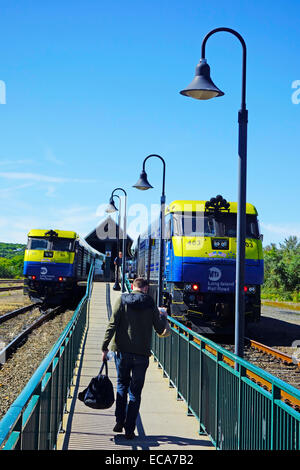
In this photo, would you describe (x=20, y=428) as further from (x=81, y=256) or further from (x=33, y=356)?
(x=81, y=256)

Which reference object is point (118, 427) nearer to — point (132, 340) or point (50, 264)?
point (132, 340)

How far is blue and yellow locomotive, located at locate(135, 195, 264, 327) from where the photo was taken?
17.0 metres

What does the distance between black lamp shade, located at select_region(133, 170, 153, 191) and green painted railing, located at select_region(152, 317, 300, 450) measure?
9.28 m

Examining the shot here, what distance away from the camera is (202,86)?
8570mm

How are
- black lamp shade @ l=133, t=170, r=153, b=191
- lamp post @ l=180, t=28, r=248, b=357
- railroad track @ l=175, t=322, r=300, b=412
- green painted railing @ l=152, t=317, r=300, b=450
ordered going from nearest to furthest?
green painted railing @ l=152, t=317, r=300, b=450 → lamp post @ l=180, t=28, r=248, b=357 → railroad track @ l=175, t=322, r=300, b=412 → black lamp shade @ l=133, t=170, r=153, b=191

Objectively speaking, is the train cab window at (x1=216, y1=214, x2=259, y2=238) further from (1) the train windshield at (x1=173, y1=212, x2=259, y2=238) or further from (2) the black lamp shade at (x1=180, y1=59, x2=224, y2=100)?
(2) the black lamp shade at (x1=180, y1=59, x2=224, y2=100)

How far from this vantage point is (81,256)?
109 ft

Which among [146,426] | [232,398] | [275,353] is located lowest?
[146,426]

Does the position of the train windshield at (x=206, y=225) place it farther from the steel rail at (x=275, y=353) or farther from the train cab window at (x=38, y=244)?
the train cab window at (x=38, y=244)

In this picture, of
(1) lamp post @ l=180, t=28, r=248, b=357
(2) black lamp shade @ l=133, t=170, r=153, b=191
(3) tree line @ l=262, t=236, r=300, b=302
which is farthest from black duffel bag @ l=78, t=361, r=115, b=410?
(3) tree line @ l=262, t=236, r=300, b=302

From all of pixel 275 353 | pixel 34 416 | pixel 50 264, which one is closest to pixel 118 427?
pixel 34 416

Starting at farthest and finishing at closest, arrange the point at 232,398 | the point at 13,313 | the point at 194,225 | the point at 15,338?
1. the point at 13,313
2. the point at 15,338
3. the point at 194,225
4. the point at 232,398

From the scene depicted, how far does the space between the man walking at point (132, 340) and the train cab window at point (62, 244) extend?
23.0m

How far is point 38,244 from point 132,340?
2355 cm
